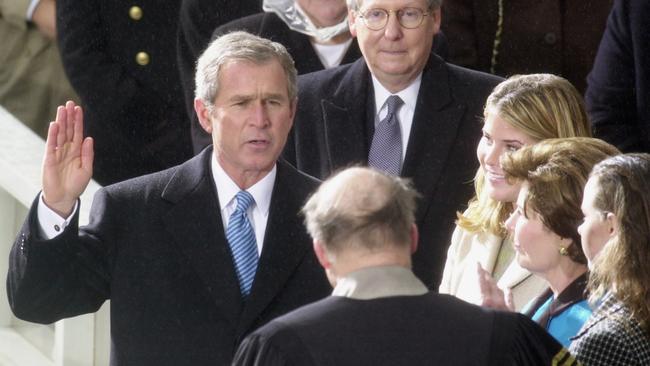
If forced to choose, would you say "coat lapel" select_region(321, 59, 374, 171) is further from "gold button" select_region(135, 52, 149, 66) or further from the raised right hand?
"gold button" select_region(135, 52, 149, 66)

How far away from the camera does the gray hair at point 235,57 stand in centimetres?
545

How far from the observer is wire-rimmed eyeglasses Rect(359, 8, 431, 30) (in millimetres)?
6055

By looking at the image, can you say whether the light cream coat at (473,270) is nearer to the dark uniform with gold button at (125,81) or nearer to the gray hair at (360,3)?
the gray hair at (360,3)

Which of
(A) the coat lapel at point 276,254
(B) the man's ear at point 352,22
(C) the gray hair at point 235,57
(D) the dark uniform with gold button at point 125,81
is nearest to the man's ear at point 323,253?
(A) the coat lapel at point 276,254

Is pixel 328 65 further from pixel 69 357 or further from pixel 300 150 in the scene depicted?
pixel 69 357

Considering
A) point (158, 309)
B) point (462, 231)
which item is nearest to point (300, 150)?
point (462, 231)

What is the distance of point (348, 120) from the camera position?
241 inches

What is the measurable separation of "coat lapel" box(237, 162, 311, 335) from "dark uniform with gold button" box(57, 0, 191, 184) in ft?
6.72

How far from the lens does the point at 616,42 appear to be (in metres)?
6.67

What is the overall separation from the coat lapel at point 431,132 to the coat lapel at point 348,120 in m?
0.17

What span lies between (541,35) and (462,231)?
4.64ft

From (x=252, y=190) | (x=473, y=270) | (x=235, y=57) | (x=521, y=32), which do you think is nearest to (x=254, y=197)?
(x=252, y=190)

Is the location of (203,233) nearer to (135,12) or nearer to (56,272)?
(56,272)

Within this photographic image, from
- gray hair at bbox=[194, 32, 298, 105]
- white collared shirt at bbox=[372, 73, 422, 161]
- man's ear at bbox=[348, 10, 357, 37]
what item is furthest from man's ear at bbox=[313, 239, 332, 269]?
man's ear at bbox=[348, 10, 357, 37]
